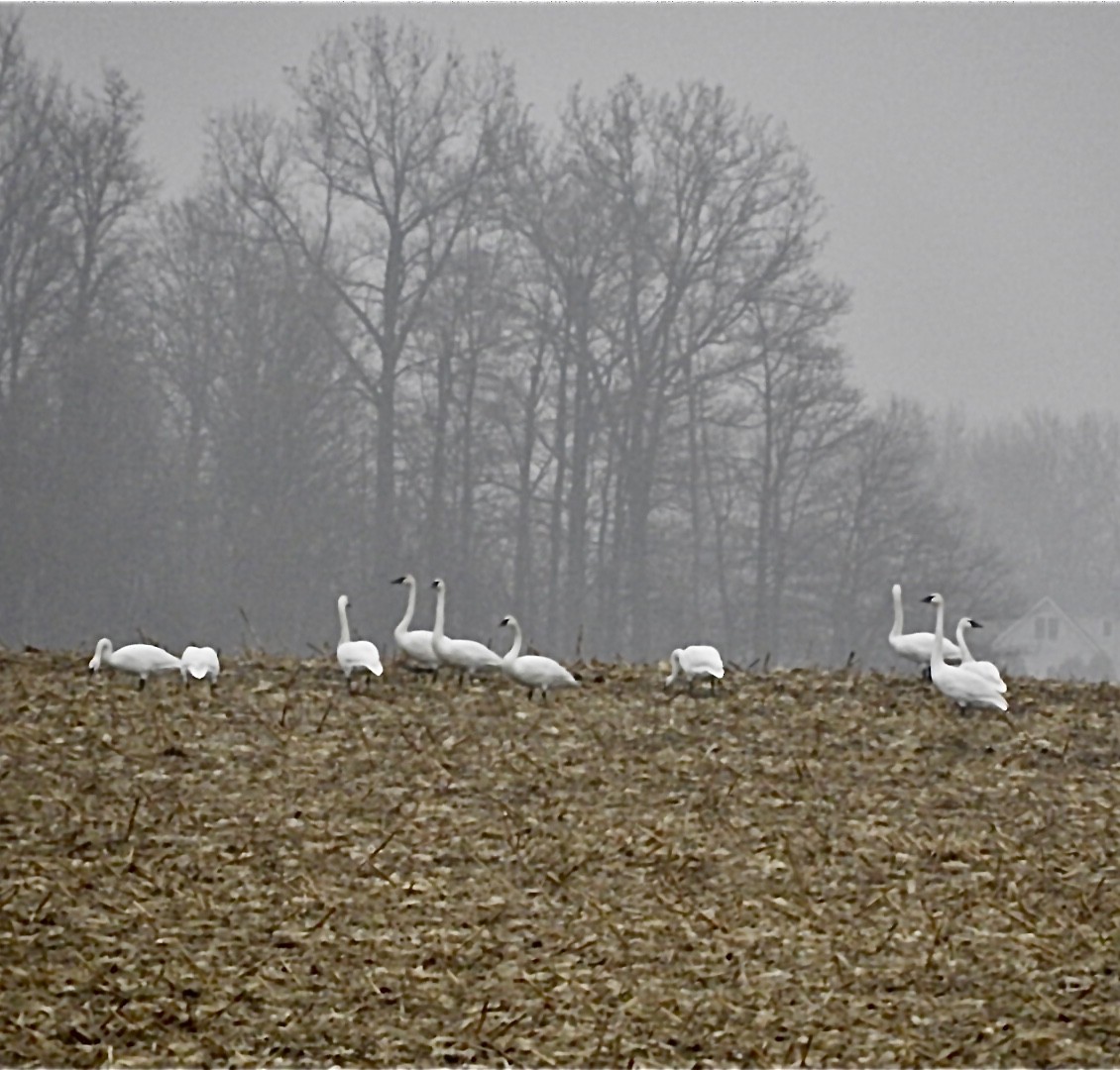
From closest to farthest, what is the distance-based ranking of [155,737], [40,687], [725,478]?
[155,737] → [40,687] → [725,478]

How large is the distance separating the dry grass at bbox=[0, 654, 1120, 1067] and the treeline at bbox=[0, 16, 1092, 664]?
106ft

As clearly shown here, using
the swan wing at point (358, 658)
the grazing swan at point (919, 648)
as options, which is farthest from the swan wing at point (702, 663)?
the swan wing at point (358, 658)

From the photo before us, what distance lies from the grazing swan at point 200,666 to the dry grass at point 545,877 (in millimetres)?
224

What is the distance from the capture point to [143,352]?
164 feet

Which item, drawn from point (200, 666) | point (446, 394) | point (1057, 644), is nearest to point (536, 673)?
point (200, 666)

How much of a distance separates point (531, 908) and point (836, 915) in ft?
4.65

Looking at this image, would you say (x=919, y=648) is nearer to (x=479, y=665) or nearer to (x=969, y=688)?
(x=969, y=688)

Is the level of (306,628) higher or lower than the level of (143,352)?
lower

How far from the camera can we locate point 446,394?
51875 mm

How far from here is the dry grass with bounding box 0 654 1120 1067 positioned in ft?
26.3

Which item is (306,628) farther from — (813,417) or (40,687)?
(40,687)

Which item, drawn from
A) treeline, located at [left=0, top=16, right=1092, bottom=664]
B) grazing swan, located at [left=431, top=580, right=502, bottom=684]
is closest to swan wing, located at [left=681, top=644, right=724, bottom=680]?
grazing swan, located at [left=431, top=580, right=502, bottom=684]

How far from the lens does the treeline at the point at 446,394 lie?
46.1 meters

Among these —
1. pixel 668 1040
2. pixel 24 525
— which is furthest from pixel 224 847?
pixel 24 525
